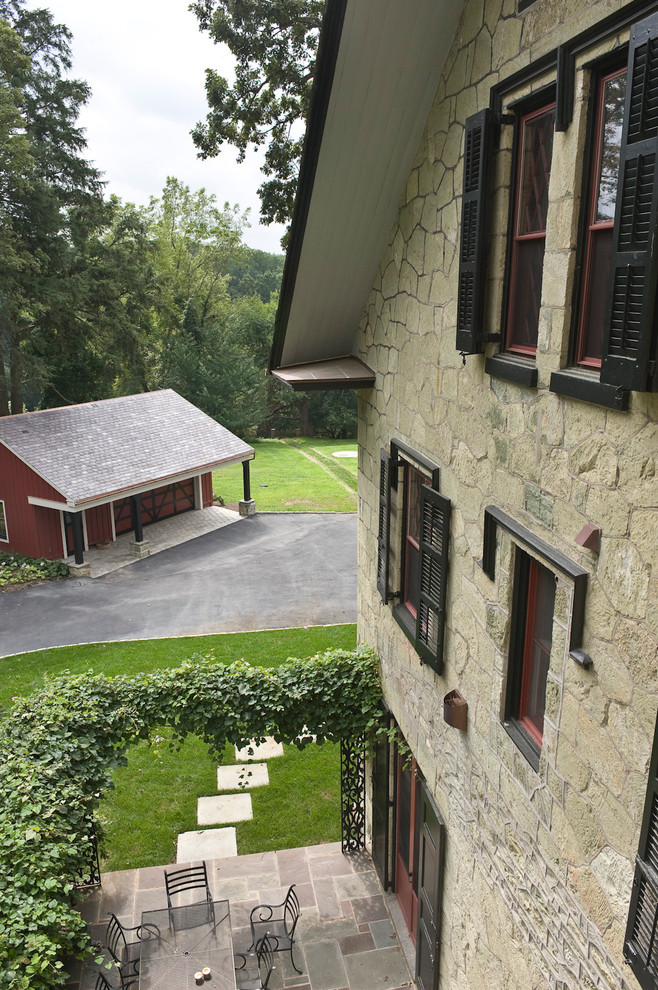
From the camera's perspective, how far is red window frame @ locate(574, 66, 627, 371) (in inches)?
116

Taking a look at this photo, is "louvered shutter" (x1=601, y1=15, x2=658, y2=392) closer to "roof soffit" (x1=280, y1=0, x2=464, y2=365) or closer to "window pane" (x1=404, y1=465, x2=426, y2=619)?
"roof soffit" (x1=280, y1=0, x2=464, y2=365)

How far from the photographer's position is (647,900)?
2.73m

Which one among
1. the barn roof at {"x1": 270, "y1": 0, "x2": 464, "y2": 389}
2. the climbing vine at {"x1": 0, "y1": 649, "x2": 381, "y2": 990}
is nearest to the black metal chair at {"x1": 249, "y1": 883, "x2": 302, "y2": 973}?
the climbing vine at {"x1": 0, "y1": 649, "x2": 381, "y2": 990}

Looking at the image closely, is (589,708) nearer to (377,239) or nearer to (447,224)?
(447,224)

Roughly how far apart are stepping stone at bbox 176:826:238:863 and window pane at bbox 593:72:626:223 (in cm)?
871

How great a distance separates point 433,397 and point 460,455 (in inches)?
24.2

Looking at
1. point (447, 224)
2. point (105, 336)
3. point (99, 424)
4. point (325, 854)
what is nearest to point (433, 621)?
point (447, 224)

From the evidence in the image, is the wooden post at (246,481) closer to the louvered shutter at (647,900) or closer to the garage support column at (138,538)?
the garage support column at (138,538)

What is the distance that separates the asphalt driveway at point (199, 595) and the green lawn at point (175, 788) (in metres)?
1.24

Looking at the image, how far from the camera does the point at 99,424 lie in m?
22.0

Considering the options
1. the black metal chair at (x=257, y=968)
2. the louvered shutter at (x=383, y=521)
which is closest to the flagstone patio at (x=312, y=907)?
the black metal chair at (x=257, y=968)

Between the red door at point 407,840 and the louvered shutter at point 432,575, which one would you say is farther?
the red door at point 407,840

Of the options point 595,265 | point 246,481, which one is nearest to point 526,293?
point 595,265

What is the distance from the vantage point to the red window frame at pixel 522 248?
11.5ft
